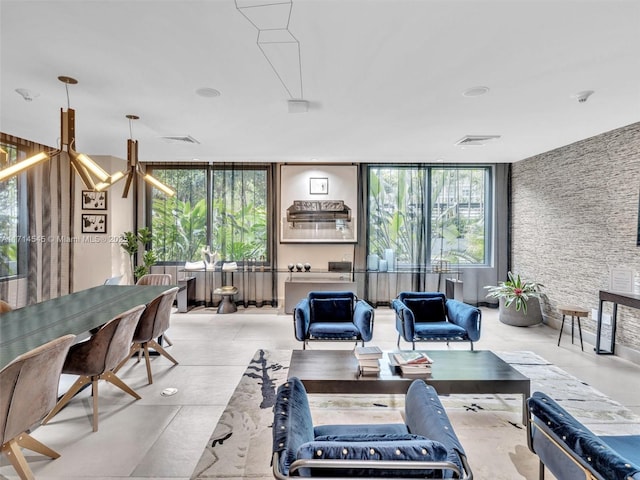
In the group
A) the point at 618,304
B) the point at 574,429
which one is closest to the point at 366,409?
the point at 574,429

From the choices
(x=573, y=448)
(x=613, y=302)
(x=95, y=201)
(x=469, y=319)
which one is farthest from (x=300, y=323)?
(x=95, y=201)

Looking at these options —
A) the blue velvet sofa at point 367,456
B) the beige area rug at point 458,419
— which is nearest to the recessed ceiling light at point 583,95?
the beige area rug at point 458,419

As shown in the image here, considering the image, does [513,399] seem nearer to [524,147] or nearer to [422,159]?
[524,147]

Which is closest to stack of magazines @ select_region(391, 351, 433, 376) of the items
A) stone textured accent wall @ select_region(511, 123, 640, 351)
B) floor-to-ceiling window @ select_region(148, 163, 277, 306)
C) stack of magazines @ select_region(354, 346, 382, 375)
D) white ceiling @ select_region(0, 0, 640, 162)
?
stack of magazines @ select_region(354, 346, 382, 375)

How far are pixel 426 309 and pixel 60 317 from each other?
3681 mm

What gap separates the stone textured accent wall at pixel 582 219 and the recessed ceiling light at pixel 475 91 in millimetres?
2310

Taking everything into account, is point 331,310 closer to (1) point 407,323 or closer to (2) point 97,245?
(1) point 407,323

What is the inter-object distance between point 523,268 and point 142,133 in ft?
21.2

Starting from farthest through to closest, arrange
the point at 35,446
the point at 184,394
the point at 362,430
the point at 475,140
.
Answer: the point at 475,140 → the point at 184,394 → the point at 35,446 → the point at 362,430

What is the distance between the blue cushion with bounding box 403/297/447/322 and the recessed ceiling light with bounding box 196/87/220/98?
3066 millimetres

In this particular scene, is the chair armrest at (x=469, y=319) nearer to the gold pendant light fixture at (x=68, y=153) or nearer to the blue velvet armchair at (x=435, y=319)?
the blue velvet armchair at (x=435, y=319)

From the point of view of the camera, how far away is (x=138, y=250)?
662cm

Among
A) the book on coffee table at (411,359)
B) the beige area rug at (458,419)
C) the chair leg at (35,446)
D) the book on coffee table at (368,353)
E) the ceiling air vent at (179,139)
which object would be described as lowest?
the beige area rug at (458,419)

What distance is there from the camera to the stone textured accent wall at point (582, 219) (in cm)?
403
